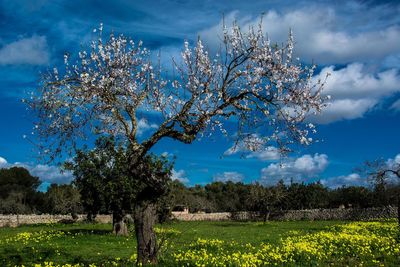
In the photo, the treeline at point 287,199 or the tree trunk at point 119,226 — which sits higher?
the treeline at point 287,199

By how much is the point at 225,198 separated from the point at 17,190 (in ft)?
158

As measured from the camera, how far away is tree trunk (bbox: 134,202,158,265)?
15469 mm

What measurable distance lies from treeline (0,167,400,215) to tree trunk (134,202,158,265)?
55.9 metres

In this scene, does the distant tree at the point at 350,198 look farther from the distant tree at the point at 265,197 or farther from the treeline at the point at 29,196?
the treeline at the point at 29,196

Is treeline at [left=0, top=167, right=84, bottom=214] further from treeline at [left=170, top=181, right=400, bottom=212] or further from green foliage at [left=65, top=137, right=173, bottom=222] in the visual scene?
green foliage at [left=65, top=137, right=173, bottom=222]

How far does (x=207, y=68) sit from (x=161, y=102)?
6.55ft

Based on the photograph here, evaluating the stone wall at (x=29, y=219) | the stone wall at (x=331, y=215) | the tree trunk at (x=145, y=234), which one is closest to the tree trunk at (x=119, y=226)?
the tree trunk at (x=145, y=234)

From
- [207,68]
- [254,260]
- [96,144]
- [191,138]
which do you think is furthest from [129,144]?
[96,144]

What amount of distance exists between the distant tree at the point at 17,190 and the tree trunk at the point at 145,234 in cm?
7792

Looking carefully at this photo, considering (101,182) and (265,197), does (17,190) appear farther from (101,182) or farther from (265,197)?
(101,182)

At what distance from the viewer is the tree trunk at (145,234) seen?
15469mm

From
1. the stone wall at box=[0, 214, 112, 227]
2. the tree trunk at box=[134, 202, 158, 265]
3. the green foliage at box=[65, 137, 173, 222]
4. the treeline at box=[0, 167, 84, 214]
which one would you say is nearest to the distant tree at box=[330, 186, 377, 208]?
the stone wall at box=[0, 214, 112, 227]

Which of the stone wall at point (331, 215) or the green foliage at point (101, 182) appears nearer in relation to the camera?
the green foliage at point (101, 182)

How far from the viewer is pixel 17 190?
105 meters
